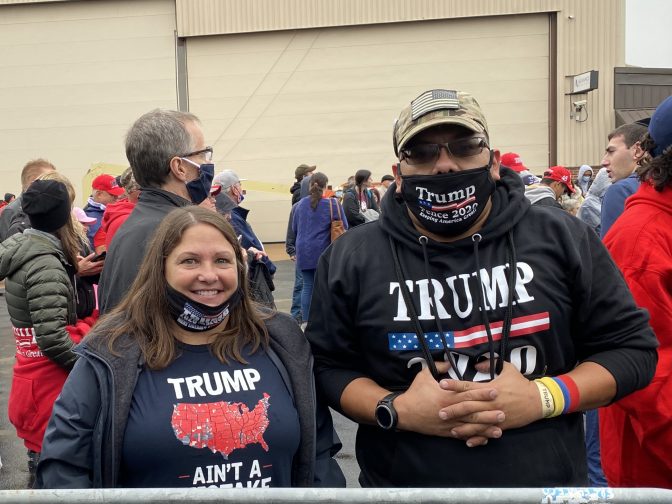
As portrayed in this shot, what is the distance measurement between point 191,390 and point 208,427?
0.11 metres

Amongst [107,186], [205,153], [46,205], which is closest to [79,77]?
[107,186]

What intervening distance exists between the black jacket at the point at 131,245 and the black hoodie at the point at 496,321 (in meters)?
0.91

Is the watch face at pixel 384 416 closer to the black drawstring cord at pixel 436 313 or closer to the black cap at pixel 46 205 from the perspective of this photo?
the black drawstring cord at pixel 436 313

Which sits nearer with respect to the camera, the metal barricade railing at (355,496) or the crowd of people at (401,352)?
the metal barricade railing at (355,496)

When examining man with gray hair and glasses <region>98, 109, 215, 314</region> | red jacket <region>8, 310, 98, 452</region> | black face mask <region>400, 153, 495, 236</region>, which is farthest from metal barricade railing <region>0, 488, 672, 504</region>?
red jacket <region>8, 310, 98, 452</region>

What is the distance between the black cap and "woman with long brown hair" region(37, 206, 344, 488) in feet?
6.39

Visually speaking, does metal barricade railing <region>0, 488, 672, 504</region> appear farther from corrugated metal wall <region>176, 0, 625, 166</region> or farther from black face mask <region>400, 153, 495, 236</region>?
corrugated metal wall <region>176, 0, 625, 166</region>

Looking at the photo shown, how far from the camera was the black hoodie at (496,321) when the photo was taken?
6.85 ft

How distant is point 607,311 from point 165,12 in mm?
23049

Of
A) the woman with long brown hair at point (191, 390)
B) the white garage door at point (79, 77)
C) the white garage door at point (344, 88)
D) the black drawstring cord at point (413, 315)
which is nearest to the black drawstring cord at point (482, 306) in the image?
the black drawstring cord at point (413, 315)

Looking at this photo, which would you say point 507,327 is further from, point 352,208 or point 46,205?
point 352,208

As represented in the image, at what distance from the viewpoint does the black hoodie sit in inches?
82.2

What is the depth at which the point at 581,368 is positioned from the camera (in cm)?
216

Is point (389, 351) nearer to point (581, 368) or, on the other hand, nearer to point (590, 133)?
point (581, 368)
